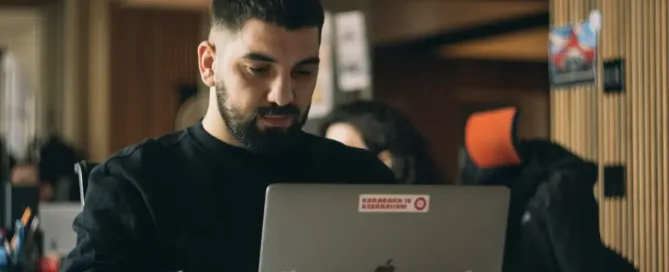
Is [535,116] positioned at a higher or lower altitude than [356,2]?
lower

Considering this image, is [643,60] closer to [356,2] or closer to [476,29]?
[356,2]

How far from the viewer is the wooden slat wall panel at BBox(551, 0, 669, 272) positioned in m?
2.88

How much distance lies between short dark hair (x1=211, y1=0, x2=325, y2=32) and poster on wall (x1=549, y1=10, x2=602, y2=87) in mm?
1373

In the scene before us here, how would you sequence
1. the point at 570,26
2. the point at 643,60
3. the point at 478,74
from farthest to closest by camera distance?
the point at 478,74, the point at 570,26, the point at 643,60

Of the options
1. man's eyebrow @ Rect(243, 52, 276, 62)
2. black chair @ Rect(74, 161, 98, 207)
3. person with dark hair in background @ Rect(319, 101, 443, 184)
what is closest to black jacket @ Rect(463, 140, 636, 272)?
person with dark hair in background @ Rect(319, 101, 443, 184)

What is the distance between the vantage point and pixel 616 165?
3047 mm

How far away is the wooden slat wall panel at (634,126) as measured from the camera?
9.45 feet

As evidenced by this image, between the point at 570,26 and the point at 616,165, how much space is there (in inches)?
19.2

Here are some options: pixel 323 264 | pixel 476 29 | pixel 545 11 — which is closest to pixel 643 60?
pixel 323 264

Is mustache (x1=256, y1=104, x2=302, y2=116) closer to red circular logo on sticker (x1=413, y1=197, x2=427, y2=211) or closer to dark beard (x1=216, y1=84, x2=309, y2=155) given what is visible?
dark beard (x1=216, y1=84, x2=309, y2=155)

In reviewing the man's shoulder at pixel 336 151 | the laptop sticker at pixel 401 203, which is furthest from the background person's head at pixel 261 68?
the laptop sticker at pixel 401 203

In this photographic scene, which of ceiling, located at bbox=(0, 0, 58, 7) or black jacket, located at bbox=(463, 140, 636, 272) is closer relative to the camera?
black jacket, located at bbox=(463, 140, 636, 272)

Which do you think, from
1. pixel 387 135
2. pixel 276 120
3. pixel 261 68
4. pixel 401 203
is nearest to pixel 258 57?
pixel 261 68

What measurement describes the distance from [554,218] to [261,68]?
0.94m
